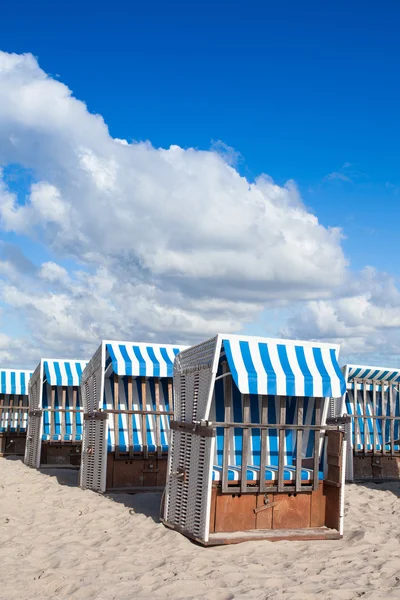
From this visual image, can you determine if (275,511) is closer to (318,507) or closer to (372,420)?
(318,507)

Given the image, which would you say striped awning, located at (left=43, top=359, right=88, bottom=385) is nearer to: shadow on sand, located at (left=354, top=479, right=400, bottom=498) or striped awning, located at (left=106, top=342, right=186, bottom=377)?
striped awning, located at (left=106, top=342, right=186, bottom=377)

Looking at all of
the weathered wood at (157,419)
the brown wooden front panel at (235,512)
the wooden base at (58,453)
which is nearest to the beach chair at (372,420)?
the weathered wood at (157,419)

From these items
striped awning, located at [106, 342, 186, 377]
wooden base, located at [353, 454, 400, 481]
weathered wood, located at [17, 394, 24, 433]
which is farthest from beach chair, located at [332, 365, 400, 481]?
weathered wood, located at [17, 394, 24, 433]

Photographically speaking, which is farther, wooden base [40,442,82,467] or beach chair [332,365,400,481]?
wooden base [40,442,82,467]

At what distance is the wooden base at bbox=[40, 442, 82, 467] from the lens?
15.8 meters

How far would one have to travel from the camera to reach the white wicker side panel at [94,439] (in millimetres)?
11523

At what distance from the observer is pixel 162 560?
273 inches

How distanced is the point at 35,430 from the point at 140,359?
18.1 ft

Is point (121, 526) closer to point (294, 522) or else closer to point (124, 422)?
point (294, 522)

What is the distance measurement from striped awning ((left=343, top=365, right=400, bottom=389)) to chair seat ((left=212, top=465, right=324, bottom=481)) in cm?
669

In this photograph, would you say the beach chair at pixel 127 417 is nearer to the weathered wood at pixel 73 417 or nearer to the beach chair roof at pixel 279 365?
the weathered wood at pixel 73 417

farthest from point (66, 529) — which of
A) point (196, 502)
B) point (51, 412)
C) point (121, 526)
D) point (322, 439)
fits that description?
point (51, 412)

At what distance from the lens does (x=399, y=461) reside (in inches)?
585

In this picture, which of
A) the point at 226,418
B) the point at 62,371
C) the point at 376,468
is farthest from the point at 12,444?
the point at 226,418
